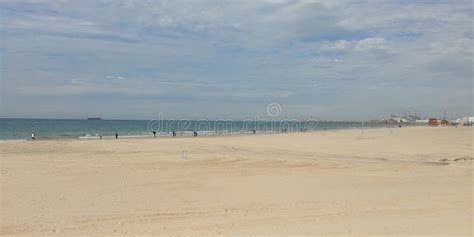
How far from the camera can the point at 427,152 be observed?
86.4 ft

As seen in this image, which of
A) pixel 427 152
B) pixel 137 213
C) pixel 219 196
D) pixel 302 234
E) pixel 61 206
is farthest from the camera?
pixel 427 152

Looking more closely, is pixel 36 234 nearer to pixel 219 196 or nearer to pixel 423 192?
pixel 219 196

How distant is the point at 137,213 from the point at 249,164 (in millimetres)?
9955

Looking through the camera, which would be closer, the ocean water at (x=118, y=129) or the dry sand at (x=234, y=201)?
the dry sand at (x=234, y=201)

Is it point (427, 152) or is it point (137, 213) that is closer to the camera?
point (137, 213)

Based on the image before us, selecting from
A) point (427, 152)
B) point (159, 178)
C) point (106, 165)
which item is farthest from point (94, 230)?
point (427, 152)

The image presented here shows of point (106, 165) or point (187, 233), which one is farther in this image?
point (106, 165)

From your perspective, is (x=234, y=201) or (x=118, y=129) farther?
(x=118, y=129)

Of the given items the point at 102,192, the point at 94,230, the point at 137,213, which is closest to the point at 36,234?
the point at 94,230

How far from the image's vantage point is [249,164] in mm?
18516

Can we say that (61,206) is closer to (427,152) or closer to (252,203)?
(252,203)

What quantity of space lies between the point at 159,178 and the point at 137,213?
4961 millimetres

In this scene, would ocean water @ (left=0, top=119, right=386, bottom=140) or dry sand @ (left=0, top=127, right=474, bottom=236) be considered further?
ocean water @ (left=0, top=119, right=386, bottom=140)

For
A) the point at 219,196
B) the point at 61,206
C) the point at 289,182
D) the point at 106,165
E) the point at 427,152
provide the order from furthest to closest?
the point at 427,152, the point at 106,165, the point at 289,182, the point at 219,196, the point at 61,206
